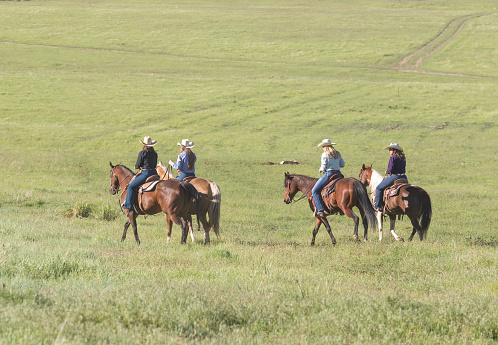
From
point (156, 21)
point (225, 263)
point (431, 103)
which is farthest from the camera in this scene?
point (156, 21)

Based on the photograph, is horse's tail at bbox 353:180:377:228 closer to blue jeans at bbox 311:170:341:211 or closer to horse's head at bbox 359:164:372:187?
blue jeans at bbox 311:170:341:211

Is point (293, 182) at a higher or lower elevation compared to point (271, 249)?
higher

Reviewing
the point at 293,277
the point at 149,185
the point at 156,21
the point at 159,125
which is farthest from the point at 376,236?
the point at 156,21

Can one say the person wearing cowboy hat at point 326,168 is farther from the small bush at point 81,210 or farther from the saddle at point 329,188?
the small bush at point 81,210

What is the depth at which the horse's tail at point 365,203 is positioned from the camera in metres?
14.6

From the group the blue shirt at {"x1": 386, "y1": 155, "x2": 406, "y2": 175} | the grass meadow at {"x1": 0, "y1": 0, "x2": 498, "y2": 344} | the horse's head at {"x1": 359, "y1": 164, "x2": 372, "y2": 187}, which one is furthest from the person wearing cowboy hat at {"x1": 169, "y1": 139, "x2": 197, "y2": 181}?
the blue shirt at {"x1": 386, "y1": 155, "x2": 406, "y2": 175}

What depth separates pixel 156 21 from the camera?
95812mm

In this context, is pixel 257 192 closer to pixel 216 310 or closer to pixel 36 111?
pixel 216 310

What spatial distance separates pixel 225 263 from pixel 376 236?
752cm

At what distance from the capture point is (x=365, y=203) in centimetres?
1465

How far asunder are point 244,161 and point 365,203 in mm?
18585

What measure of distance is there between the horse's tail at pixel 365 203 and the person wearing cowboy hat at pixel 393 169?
1184 millimetres

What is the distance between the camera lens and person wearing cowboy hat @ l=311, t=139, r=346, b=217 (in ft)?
49.3

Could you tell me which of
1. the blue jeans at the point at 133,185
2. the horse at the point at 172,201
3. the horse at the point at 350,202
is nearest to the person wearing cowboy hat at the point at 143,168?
the blue jeans at the point at 133,185
